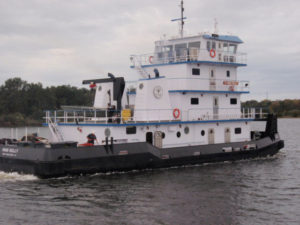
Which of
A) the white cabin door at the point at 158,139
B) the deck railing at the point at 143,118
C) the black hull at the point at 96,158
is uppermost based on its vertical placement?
the deck railing at the point at 143,118

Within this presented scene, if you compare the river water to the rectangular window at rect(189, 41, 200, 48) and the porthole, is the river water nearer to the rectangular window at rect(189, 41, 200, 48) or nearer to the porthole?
the porthole

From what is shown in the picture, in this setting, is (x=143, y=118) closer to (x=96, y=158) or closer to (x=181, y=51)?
(x=96, y=158)

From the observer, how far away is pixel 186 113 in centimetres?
2325

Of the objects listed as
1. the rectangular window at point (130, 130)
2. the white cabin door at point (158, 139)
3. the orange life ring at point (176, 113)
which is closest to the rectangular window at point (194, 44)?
the orange life ring at point (176, 113)

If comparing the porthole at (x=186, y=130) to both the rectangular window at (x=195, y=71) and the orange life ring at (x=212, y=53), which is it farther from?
the orange life ring at (x=212, y=53)

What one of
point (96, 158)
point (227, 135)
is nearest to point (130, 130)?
point (96, 158)

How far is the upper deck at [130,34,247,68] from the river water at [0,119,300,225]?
6667mm

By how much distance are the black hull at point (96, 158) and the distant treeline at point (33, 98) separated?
5284cm

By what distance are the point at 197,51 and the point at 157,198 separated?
1089cm

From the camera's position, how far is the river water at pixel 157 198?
13.5 metres

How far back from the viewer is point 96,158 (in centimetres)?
1902

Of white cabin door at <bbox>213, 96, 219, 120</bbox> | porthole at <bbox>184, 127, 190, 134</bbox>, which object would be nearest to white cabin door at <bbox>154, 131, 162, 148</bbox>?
porthole at <bbox>184, 127, 190, 134</bbox>

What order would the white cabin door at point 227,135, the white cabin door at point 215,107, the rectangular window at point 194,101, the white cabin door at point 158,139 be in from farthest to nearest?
the white cabin door at point 227,135 → the white cabin door at point 215,107 → the rectangular window at point 194,101 → the white cabin door at point 158,139

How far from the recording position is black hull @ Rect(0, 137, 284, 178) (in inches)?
713
